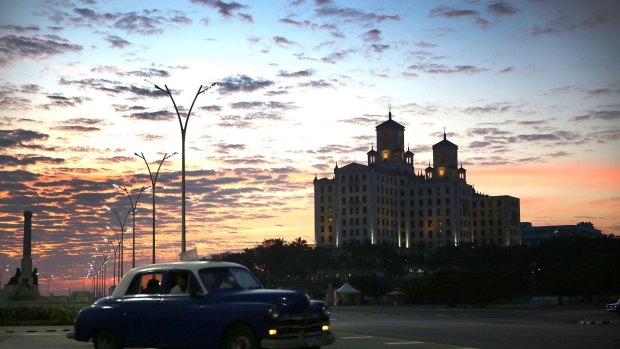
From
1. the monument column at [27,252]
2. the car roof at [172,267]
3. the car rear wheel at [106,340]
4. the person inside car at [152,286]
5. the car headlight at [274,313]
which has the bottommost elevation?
the car rear wheel at [106,340]

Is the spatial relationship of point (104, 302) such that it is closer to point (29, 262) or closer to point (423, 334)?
point (423, 334)

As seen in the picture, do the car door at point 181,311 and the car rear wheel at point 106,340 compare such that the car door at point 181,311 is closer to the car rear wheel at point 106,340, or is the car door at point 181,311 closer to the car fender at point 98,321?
the car fender at point 98,321

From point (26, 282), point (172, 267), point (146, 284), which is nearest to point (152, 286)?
point (146, 284)

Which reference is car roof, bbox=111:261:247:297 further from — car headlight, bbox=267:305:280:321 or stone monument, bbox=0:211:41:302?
stone monument, bbox=0:211:41:302

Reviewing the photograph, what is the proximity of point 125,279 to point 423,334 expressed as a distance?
13.0 m

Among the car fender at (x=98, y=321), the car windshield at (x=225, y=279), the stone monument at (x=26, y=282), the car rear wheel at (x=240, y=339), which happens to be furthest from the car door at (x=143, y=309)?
the stone monument at (x=26, y=282)

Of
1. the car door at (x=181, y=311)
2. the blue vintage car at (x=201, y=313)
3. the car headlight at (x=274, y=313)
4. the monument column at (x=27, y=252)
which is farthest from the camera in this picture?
the monument column at (x=27, y=252)

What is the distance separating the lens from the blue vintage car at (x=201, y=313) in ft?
54.6

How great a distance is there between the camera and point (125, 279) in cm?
1945

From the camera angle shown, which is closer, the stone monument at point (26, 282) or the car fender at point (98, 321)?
the car fender at point (98, 321)

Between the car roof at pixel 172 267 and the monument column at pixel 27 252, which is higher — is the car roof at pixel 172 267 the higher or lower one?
the lower one

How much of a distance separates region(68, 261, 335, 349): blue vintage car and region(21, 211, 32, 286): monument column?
77.6 metres

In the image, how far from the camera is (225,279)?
17922mm

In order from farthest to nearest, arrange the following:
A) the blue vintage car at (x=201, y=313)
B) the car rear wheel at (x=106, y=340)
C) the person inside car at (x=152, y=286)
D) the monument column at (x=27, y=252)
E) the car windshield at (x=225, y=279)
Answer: the monument column at (x=27, y=252) < the car rear wheel at (x=106, y=340) < the person inside car at (x=152, y=286) < the car windshield at (x=225, y=279) < the blue vintage car at (x=201, y=313)
